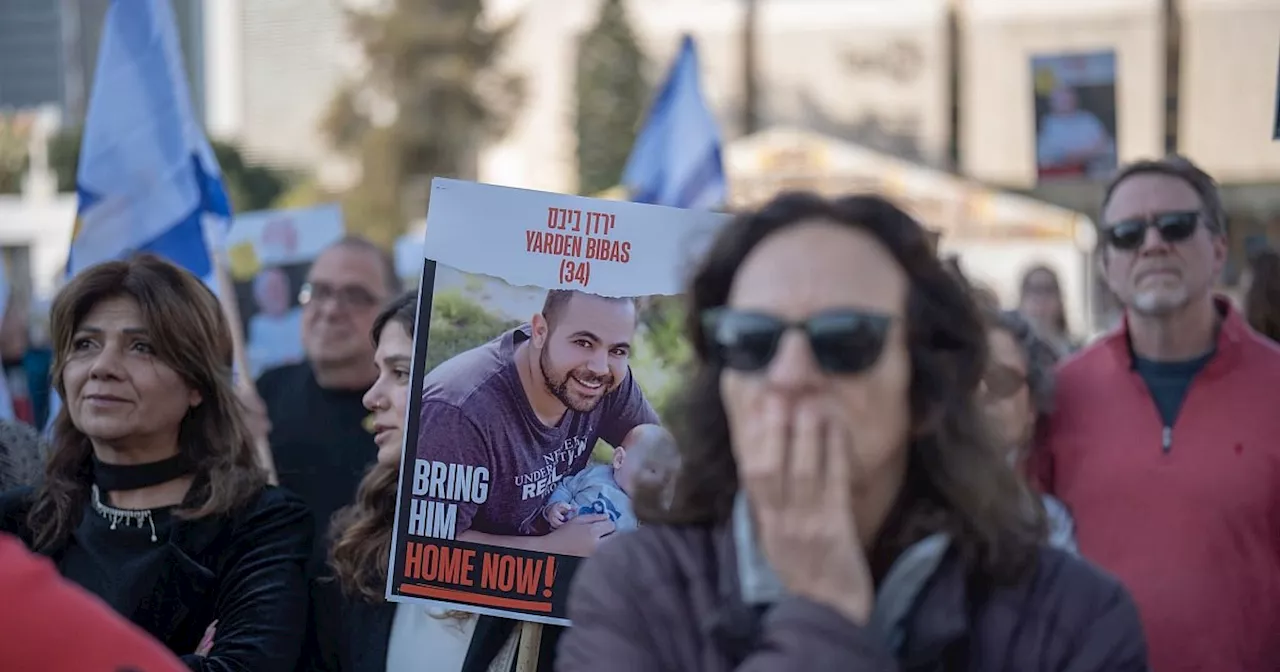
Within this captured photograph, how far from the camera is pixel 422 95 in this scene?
164 feet

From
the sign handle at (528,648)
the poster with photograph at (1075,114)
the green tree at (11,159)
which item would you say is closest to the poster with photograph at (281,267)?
the poster with photograph at (1075,114)

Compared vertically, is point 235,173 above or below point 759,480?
above

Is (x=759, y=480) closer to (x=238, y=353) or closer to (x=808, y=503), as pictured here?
(x=808, y=503)

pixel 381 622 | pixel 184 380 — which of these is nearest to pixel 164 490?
pixel 184 380

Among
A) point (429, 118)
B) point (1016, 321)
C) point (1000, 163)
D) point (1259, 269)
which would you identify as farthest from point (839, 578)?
point (429, 118)

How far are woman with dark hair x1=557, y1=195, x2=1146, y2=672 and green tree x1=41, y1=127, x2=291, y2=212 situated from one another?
170 feet

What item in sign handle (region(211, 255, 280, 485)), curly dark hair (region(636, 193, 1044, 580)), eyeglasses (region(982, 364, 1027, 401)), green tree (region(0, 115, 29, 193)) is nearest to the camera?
curly dark hair (region(636, 193, 1044, 580))

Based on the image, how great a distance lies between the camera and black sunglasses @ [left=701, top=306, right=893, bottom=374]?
6.23ft

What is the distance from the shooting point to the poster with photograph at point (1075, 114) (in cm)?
995

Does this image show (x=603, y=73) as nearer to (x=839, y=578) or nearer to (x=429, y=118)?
(x=429, y=118)

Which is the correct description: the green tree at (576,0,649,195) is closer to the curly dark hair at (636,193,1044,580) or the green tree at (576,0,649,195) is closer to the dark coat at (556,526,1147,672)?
the curly dark hair at (636,193,1044,580)

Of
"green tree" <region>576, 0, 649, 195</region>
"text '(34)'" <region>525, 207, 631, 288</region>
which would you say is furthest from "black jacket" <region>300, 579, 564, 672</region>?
"green tree" <region>576, 0, 649, 195</region>

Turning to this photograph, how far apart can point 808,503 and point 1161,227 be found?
2500mm

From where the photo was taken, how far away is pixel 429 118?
49875 millimetres
